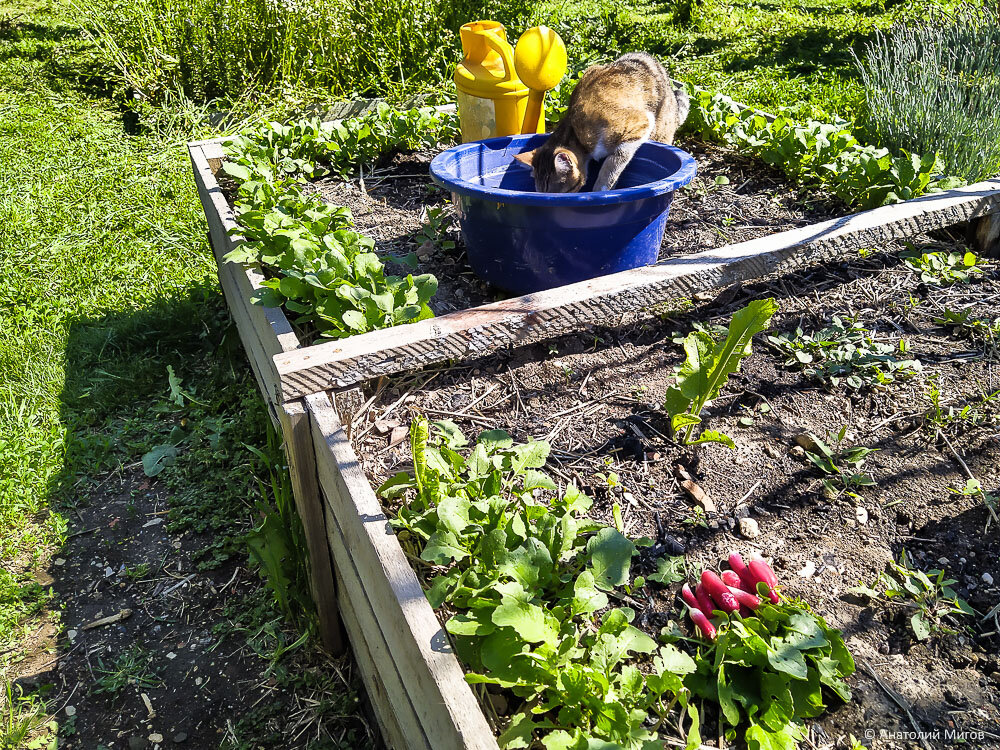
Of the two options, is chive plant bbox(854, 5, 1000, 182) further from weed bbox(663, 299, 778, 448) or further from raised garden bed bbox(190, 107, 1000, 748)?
weed bbox(663, 299, 778, 448)

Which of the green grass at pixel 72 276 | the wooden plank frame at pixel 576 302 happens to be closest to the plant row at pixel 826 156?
the wooden plank frame at pixel 576 302

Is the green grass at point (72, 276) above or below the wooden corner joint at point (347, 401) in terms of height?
below

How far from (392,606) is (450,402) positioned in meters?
0.96

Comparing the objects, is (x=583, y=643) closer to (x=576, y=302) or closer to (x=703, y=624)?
(x=703, y=624)

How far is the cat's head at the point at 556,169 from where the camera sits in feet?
10.2

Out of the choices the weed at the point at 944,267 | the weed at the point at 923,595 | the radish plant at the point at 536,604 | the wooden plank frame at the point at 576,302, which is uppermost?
the wooden plank frame at the point at 576,302

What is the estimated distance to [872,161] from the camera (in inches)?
130

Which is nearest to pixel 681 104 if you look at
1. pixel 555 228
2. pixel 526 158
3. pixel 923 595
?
pixel 526 158

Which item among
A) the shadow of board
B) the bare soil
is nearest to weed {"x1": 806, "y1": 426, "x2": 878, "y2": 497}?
the bare soil

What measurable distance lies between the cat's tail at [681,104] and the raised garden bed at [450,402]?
1768 mm

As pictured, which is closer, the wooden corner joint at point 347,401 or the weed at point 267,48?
the wooden corner joint at point 347,401

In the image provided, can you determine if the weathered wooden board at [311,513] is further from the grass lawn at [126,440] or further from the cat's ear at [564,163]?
the cat's ear at [564,163]

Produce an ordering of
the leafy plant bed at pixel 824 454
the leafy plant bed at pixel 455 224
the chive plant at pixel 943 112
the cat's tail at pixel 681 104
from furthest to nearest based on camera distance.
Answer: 1. the cat's tail at pixel 681 104
2. the chive plant at pixel 943 112
3. the leafy plant bed at pixel 455 224
4. the leafy plant bed at pixel 824 454

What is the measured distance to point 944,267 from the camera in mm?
2992
